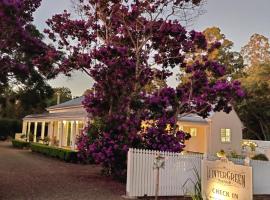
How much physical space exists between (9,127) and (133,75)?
109ft

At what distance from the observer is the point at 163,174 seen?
1039 cm

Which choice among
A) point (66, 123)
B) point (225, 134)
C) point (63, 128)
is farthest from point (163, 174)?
point (66, 123)

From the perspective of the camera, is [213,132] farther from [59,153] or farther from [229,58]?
[229,58]

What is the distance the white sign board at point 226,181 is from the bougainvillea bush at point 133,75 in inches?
132

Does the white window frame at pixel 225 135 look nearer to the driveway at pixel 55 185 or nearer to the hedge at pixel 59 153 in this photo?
the hedge at pixel 59 153

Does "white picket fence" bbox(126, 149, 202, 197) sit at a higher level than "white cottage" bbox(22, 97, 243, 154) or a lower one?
lower

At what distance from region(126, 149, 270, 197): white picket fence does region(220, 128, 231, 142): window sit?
48.9 ft

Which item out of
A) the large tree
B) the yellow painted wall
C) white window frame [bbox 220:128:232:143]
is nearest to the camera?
the large tree

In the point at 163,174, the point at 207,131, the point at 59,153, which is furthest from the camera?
the point at 207,131

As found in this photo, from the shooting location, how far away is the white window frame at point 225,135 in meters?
25.2

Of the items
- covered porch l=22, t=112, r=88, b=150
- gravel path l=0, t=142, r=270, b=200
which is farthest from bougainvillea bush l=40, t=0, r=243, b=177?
covered porch l=22, t=112, r=88, b=150

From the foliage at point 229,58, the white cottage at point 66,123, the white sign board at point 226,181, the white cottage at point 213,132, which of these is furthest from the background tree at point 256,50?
→ the white sign board at point 226,181

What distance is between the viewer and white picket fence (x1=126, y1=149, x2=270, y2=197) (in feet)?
33.2

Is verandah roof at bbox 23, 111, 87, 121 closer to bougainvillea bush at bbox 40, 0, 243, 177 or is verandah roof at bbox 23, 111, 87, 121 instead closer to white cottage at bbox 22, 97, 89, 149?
white cottage at bbox 22, 97, 89, 149
